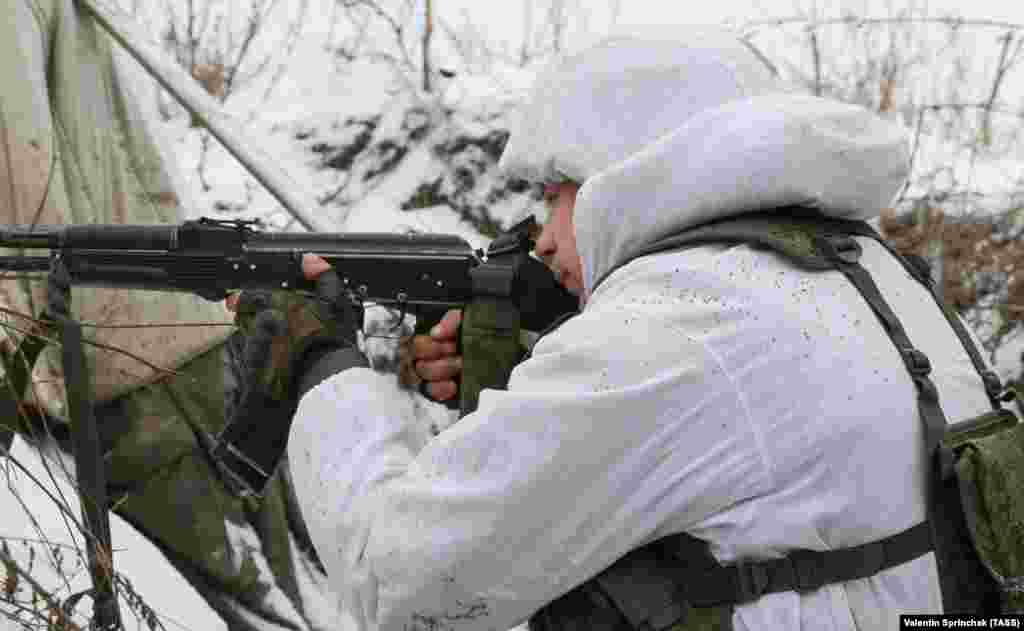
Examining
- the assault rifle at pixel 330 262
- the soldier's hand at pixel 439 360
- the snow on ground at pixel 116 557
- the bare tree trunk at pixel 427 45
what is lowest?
the snow on ground at pixel 116 557

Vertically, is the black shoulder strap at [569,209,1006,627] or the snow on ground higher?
the black shoulder strap at [569,209,1006,627]

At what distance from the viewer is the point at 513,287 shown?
1.93 meters

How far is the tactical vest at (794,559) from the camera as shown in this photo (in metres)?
1.28

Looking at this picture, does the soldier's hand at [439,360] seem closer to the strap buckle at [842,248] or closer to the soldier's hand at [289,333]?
the soldier's hand at [289,333]

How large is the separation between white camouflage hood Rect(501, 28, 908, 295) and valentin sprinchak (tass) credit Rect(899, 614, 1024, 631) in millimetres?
524

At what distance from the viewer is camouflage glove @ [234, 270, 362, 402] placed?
175 cm

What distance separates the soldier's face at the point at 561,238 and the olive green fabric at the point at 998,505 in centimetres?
62

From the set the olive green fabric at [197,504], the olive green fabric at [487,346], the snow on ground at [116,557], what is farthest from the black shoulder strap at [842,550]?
the olive green fabric at [197,504]

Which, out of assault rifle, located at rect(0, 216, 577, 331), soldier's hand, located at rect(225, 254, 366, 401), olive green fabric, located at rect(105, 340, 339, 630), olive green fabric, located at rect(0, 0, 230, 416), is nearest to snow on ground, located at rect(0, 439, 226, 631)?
olive green fabric, located at rect(105, 340, 339, 630)

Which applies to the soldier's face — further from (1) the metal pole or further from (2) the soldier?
(1) the metal pole

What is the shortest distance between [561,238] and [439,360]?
0.40m

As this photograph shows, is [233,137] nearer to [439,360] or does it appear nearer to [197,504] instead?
[197,504]

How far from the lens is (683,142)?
4.37 ft

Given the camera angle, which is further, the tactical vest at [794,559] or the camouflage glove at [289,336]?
the camouflage glove at [289,336]
